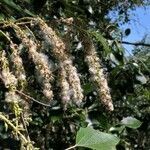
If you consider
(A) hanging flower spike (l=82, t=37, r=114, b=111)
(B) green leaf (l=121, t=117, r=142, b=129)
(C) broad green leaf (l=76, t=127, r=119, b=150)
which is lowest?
(C) broad green leaf (l=76, t=127, r=119, b=150)

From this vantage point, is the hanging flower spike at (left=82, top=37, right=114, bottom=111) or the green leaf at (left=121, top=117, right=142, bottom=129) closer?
the hanging flower spike at (left=82, top=37, right=114, bottom=111)

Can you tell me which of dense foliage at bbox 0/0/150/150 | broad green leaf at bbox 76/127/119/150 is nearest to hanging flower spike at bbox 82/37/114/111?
dense foliage at bbox 0/0/150/150

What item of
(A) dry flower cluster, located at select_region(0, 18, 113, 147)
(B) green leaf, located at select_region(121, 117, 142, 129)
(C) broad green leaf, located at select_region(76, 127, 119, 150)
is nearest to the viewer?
(C) broad green leaf, located at select_region(76, 127, 119, 150)

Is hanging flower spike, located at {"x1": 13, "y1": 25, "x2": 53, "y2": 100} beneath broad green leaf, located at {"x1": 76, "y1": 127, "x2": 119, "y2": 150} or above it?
above

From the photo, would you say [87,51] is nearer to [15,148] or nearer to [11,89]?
[11,89]

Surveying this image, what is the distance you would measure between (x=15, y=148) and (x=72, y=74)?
44 cm

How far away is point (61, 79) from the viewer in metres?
0.98

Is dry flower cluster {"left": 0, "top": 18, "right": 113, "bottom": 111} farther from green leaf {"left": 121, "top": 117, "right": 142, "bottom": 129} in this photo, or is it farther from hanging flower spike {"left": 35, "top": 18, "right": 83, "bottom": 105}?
green leaf {"left": 121, "top": 117, "right": 142, "bottom": 129}

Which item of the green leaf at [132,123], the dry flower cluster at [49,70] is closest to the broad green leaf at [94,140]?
the dry flower cluster at [49,70]

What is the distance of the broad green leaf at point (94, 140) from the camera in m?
0.79

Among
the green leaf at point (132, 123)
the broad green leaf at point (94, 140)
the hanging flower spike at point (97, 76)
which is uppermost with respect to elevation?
the hanging flower spike at point (97, 76)

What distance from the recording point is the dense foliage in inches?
33.3

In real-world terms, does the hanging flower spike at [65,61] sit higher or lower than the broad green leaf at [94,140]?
higher

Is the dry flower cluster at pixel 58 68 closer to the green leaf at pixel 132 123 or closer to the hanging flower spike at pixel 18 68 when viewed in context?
the hanging flower spike at pixel 18 68
